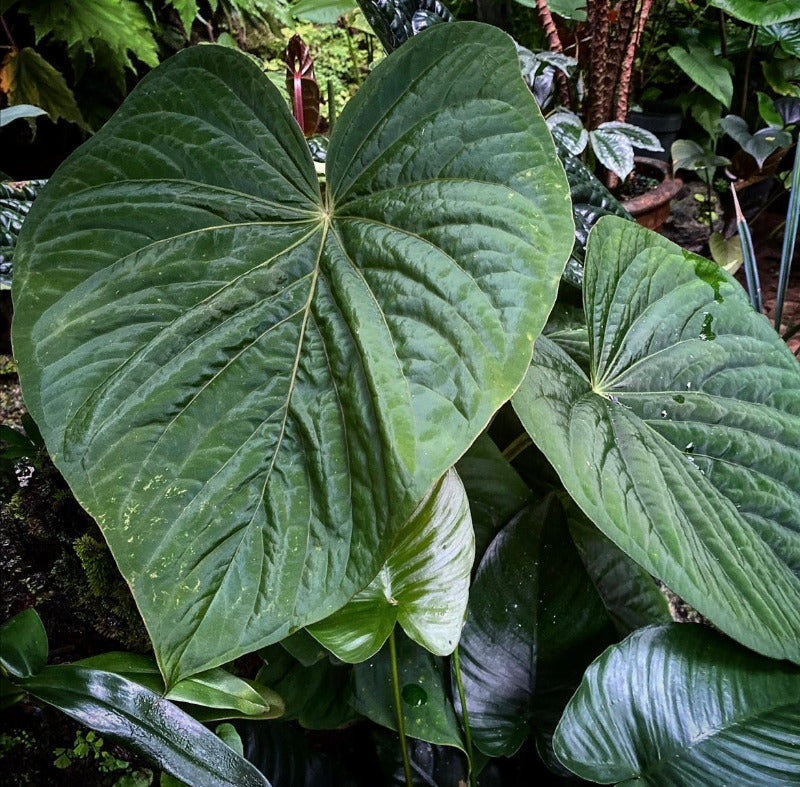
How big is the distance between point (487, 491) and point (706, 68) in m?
2.24

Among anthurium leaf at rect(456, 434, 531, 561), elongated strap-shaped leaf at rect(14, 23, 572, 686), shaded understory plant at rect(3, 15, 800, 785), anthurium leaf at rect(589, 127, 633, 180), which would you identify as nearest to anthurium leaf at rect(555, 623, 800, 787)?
shaded understory plant at rect(3, 15, 800, 785)

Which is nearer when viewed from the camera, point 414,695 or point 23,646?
point 23,646

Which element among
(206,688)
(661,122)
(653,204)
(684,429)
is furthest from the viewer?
(661,122)

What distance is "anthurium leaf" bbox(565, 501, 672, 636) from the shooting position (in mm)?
843

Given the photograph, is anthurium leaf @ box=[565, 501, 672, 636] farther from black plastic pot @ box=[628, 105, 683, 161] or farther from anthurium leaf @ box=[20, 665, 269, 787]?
black plastic pot @ box=[628, 105, 683, 161]

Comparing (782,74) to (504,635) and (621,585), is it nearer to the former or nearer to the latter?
(621,585)

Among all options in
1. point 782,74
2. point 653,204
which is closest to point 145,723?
point 653,204

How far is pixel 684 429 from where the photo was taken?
724 mm

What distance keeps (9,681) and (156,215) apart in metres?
0.47

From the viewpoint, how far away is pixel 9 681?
1.98ft

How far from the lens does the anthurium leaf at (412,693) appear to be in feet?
2.34

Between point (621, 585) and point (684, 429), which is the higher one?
point (684, 429)

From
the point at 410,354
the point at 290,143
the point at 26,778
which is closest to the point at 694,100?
the point at 290,143

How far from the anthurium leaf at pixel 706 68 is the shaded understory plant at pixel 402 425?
1.87 meters
